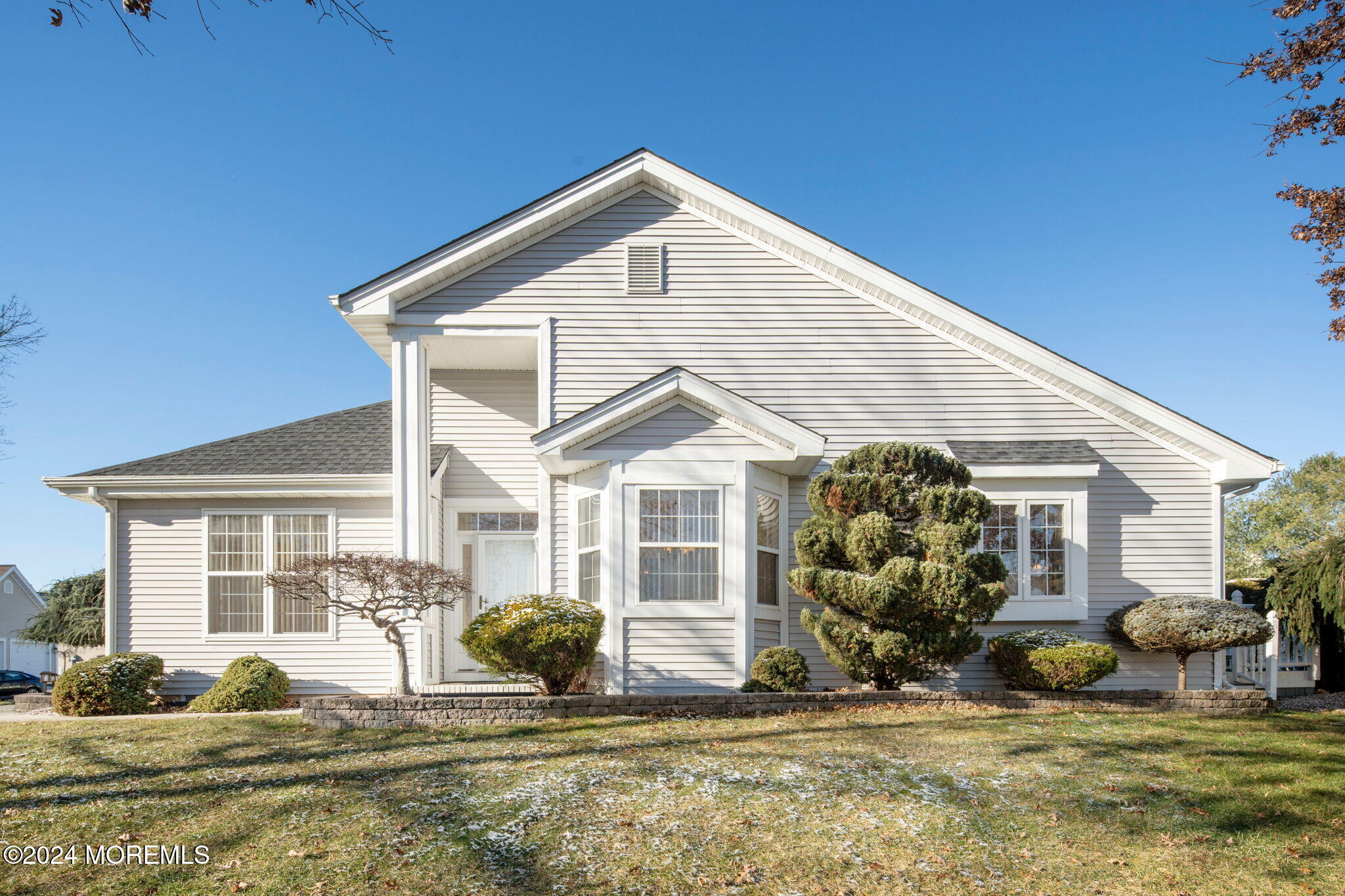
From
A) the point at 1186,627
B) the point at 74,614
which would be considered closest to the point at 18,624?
the point at 74,614

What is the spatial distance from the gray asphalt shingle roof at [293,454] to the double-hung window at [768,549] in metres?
5.04

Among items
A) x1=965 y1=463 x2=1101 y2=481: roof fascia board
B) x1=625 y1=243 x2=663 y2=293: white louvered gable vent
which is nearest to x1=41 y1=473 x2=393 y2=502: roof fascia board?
x1=625 y1=243 x2=663 y2=293: white louvered gable vent

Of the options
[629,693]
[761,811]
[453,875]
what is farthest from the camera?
[629,693]

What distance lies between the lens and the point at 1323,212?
994cm

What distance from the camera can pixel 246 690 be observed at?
12.2 m

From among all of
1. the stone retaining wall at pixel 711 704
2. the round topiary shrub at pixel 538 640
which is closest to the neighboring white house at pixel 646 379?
the stone retaining wall at pixel 711 704

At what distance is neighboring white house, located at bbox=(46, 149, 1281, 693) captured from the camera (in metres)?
13.0

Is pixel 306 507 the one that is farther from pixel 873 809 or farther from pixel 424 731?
pixel 873 809

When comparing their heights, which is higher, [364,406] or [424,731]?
[364,406]

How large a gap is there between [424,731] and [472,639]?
4.20 feet

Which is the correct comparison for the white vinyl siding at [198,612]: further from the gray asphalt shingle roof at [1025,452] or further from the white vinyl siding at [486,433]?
the gray asphalt shingle roof at [1025,452]

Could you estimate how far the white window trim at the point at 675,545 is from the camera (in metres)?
11.6

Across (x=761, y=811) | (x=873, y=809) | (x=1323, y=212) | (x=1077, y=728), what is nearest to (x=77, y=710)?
(x=761, y=811)

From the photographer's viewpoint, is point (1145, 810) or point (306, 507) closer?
point (1145, 810)
